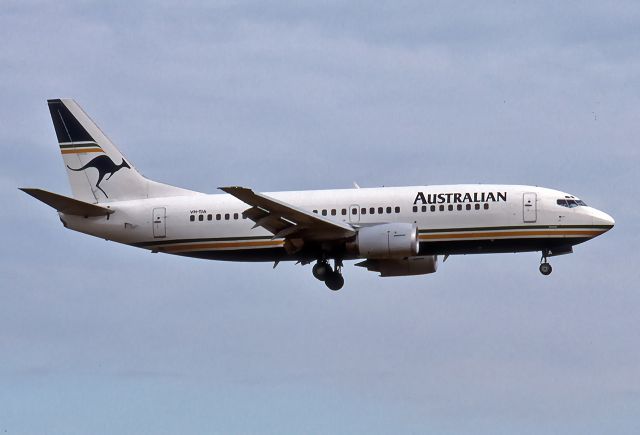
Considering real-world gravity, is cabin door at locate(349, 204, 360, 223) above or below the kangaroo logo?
below

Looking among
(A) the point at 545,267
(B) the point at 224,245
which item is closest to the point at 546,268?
(A) the point at 545,267

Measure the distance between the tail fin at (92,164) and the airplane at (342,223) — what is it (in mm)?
134

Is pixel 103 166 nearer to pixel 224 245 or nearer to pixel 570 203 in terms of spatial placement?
pixel 224 245

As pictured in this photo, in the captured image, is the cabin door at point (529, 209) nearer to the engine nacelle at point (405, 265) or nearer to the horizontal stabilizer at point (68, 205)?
the engine nacelle at point (405, 265)

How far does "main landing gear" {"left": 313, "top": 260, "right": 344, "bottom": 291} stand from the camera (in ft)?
186

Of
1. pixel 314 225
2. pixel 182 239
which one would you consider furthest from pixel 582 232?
pixel 182 239

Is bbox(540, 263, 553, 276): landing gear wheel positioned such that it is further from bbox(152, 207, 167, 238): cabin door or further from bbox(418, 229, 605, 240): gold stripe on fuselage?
bbox(152, 207, 167, 238): cabin door

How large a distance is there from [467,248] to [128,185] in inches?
647

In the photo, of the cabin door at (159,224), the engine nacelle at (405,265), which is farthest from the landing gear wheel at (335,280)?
the cabin door at (159,224)

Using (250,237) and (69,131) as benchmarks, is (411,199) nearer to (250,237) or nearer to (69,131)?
(250,237)

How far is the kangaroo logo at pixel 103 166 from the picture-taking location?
6134 centimetres

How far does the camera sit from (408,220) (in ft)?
180

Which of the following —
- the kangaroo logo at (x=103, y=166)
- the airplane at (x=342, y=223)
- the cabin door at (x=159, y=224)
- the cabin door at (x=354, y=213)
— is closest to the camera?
the airplane at (x=342, y=223)

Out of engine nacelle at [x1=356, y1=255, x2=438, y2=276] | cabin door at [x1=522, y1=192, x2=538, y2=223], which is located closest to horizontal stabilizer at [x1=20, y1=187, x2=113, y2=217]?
engine nacelle at [x1=356, y1=255, x2=438, y2=276]
